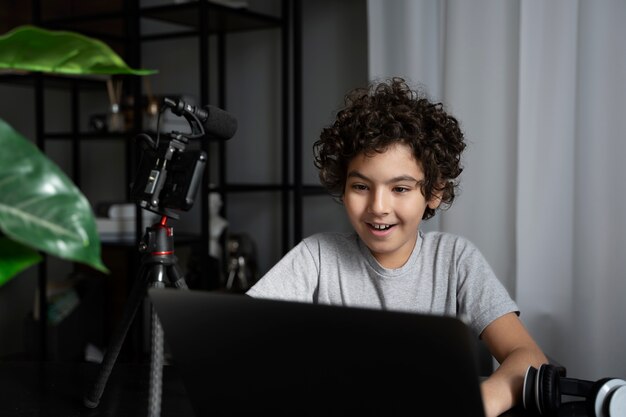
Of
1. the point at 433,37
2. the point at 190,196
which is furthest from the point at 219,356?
the point at 433,37

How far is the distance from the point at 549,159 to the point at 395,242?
84cm

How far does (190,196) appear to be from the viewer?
3.04ft

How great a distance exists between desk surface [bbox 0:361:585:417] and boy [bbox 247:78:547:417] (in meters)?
0.26

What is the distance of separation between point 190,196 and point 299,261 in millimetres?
644

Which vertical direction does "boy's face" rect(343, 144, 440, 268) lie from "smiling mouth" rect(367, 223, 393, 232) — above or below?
above

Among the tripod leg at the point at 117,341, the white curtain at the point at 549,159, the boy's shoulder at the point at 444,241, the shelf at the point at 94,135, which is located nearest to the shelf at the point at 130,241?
the shelf at the point at 94,135

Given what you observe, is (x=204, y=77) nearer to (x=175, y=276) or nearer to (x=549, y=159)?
(x=549, y=159)

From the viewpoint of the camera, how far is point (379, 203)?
1396 millimetres

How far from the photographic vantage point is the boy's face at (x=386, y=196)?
1416 mm

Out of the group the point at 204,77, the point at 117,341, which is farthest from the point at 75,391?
the point at 204,77

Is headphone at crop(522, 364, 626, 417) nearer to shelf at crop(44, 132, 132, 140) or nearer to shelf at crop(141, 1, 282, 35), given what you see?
shelf at crop(141, 1, 282, 35)

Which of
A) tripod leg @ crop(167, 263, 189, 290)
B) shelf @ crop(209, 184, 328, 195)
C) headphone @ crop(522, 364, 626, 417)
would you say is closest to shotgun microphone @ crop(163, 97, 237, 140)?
tripod leg @ crop(167, 263, 189, 290)

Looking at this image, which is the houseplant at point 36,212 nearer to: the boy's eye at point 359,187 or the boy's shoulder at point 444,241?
the boy's eye at point 359,187

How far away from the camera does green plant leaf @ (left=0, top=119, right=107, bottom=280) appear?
1.62 feet
